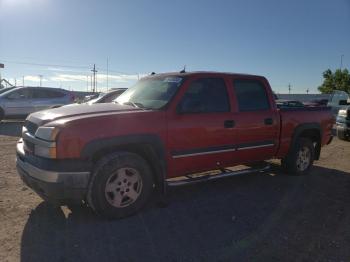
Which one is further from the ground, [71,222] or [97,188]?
[97,188]

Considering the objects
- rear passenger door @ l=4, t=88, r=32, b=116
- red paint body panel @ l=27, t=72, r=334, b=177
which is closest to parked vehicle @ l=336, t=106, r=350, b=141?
red paint body panel @ l=27, t=72, r=334, b=177

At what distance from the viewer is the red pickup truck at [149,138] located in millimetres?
4328

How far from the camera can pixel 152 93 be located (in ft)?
18.5

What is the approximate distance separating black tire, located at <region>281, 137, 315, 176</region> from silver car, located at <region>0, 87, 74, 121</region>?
10777mm

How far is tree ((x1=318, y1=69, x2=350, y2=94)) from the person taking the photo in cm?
5372

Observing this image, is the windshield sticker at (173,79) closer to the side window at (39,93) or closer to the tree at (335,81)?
the side window at (39,93)

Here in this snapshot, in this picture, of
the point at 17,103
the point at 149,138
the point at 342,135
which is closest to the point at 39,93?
the point at 17,103

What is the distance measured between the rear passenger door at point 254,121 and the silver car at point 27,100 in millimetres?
10810

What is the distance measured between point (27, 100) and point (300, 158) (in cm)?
1236

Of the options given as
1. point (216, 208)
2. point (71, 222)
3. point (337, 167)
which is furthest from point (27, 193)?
point (337, 167)

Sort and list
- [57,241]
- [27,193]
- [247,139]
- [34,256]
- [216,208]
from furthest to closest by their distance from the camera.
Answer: [247,139] → [27,193] → [216,208] → [57,241] → [34,256]

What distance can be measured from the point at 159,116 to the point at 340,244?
8.48 ft

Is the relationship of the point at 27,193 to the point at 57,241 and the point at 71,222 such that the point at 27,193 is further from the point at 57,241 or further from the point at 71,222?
the point at 57,241

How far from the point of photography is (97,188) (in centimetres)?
449
